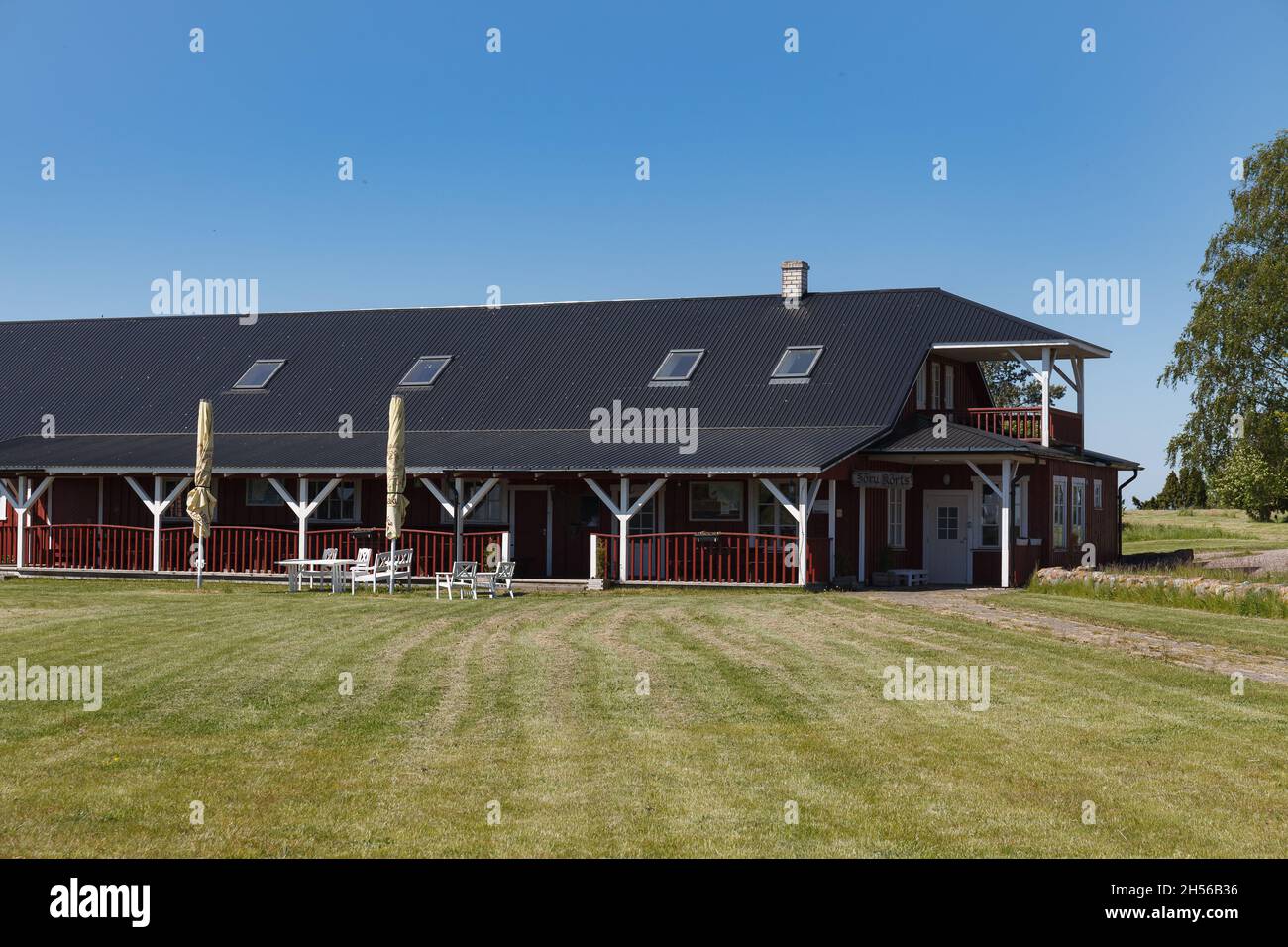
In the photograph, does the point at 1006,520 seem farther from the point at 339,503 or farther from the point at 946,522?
the point at 339,503

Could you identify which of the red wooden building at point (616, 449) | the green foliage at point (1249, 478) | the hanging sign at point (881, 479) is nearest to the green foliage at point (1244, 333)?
the green foliage at point (1249, 478)

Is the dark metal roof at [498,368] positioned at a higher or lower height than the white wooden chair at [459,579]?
higher

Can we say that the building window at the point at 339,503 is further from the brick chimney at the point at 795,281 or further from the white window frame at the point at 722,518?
the brick chimney at the point at 795,281

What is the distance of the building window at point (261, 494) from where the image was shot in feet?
97.1

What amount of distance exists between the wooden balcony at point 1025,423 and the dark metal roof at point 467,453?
413 cm

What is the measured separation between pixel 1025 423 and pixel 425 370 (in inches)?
518

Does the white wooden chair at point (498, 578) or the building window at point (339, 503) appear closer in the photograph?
the white wooden chair at point (498, 578)

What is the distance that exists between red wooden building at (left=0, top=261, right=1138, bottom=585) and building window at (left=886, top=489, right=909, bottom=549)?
3.0 inches

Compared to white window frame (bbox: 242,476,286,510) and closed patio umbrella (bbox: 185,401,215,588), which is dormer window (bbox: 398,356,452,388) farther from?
closed patio umbrella (bbox: 185,401,215,588)

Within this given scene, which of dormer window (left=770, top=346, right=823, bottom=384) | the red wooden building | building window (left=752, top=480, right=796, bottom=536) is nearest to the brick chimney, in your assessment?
the red wooden building
